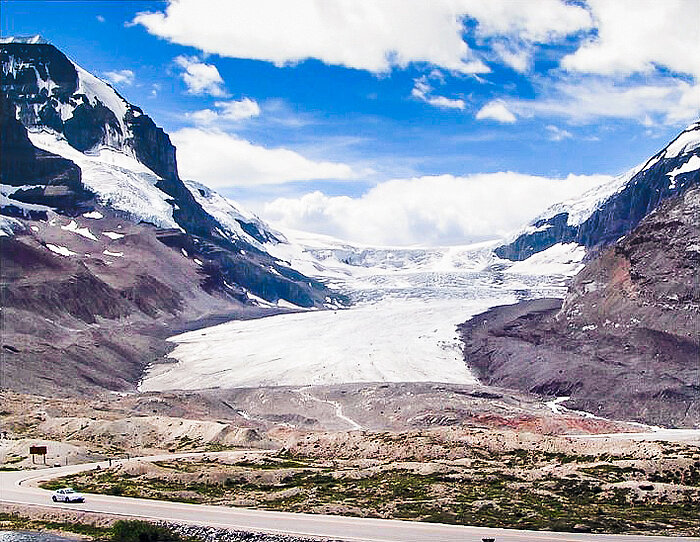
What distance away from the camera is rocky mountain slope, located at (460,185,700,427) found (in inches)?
5172

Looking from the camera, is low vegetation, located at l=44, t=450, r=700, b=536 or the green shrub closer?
the green shrub

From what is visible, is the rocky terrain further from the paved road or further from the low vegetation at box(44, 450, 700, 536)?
the paved road

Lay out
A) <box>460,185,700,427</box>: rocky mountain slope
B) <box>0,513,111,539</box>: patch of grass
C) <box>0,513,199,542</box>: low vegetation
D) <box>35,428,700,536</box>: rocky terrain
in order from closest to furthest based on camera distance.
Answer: <box>0,513,199,542</box>: low vegetation
<box>0,513,111,539</box>: patch of grass
<box>35,428,700,536</box>: rocky terrain
<box>460,185,700,427</box>: rocky mountain slope

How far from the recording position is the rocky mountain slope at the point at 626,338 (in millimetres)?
131375

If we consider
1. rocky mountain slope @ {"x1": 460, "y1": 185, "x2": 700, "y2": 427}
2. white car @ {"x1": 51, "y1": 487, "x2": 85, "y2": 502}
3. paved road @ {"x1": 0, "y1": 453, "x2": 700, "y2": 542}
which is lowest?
paved road @ {"x1": 0, "y1": 453, "x2": 700, "y2": 542}

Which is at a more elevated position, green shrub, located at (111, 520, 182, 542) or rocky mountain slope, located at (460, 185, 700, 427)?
rocky mountain slope, located at (460, 185, 700, 427)

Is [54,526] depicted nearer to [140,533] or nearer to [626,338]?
[140,533]

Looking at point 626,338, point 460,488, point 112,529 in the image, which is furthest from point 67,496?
point 626,338

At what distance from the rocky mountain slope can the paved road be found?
85.4 m

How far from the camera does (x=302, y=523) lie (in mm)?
45969

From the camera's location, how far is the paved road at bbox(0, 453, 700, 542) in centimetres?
4194

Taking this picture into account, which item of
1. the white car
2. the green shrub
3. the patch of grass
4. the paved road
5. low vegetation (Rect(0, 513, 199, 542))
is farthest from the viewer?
the white car

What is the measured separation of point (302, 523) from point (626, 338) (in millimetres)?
124239

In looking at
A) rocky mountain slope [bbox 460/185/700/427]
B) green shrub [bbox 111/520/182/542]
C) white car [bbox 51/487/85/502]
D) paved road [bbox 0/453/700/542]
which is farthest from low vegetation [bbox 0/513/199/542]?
rocky mountain slope [bbox 460/185/700/427]
